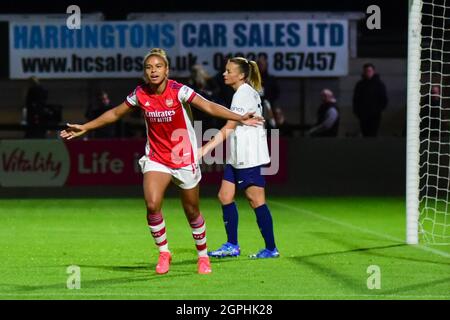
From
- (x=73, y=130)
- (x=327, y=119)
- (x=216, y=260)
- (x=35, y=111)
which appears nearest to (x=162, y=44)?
(x=35, y=111)

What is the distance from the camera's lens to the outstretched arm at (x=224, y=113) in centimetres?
969

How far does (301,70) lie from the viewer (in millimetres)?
23094

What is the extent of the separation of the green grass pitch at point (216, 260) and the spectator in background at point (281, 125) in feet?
9.68

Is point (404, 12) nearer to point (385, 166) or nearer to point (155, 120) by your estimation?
point (385, 166)

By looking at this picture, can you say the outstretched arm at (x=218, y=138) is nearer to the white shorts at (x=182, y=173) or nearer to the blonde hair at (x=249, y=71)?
the white shorts at (x=182, y=173)

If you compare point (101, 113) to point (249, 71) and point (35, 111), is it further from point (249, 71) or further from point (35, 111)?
point (249, 71)

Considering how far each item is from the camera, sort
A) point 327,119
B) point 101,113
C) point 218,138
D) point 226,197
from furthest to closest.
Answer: point 327,119, point 101,113, point 226,197, point 218,138

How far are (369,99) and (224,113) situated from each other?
1207cm

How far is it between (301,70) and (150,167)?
13226 millimetres

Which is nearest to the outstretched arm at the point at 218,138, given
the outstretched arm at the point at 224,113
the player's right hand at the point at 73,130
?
the outstretched arm at the point at 224,113

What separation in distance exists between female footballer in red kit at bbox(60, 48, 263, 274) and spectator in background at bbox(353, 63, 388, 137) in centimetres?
1172

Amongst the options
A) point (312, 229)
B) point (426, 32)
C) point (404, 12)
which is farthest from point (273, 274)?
point (404, 12)

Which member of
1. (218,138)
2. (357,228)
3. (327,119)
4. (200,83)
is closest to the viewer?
(218,138)

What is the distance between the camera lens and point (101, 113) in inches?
822
